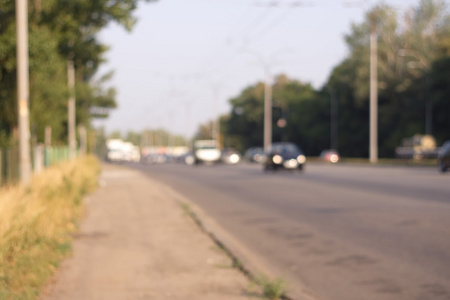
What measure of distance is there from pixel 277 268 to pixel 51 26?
38.6 ft

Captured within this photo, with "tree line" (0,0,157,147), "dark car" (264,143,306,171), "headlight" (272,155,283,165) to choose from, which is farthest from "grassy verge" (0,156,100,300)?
"headlight" (272,155,283,165)

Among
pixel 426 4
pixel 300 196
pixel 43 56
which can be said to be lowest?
pixel 300 196

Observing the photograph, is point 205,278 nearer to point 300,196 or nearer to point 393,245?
point 393,245

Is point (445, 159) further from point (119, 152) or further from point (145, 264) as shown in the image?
point (119, 152)

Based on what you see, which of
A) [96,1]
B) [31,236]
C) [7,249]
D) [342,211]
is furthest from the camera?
[96,1]

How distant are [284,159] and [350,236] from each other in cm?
2786

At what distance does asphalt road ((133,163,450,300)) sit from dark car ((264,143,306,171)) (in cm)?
1580

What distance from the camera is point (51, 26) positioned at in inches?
776

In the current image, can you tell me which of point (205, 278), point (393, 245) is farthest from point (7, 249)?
point (393, 245)

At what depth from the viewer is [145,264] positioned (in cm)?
977

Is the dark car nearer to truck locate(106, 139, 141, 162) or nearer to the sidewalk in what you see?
the sidewalk

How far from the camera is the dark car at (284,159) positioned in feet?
132

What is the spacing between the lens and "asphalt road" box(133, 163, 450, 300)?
8820mm

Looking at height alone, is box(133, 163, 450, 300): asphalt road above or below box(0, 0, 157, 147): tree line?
below
